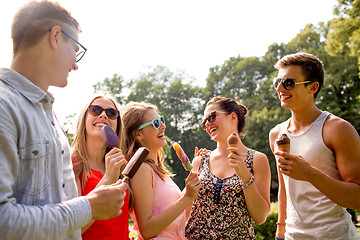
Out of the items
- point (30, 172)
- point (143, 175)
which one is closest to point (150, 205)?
point (143, 175)

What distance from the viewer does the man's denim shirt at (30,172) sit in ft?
5.11

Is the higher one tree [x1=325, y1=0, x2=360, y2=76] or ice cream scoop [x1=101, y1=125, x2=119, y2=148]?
tree [x1=325, y1=0, x2=360, y2=76]

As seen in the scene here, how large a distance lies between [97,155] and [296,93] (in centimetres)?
255

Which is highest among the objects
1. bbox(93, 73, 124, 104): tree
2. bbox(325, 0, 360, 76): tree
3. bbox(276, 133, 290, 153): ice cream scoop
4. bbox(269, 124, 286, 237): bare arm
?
bbox(325, 0, 360, 76): tree

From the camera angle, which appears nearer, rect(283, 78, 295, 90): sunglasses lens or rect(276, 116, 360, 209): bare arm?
rect(276, 116, 360, 209): bare arm

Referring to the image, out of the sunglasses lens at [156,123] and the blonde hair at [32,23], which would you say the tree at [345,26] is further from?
the blonde hair at [32,23]

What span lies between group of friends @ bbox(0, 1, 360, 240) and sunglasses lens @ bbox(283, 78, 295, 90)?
1 cm

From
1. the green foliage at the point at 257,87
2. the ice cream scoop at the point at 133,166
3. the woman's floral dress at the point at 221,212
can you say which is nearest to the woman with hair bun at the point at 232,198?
the woman's floral dress at the point at 221,212

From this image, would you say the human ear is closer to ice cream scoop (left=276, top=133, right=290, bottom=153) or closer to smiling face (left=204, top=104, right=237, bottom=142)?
ice cream scoop (left=276, top=133, right=290, bottom=153)

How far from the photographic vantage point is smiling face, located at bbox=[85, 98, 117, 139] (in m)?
3.43

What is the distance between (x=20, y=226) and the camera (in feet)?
5.06

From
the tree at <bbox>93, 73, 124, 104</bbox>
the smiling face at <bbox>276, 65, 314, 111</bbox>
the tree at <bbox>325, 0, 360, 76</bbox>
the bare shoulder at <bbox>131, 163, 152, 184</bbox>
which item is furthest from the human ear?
the tree at <bbox>93, 73, 124, 104</bbox>

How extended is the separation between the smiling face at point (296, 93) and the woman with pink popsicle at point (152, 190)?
4.91ft

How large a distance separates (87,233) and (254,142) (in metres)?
24.8
